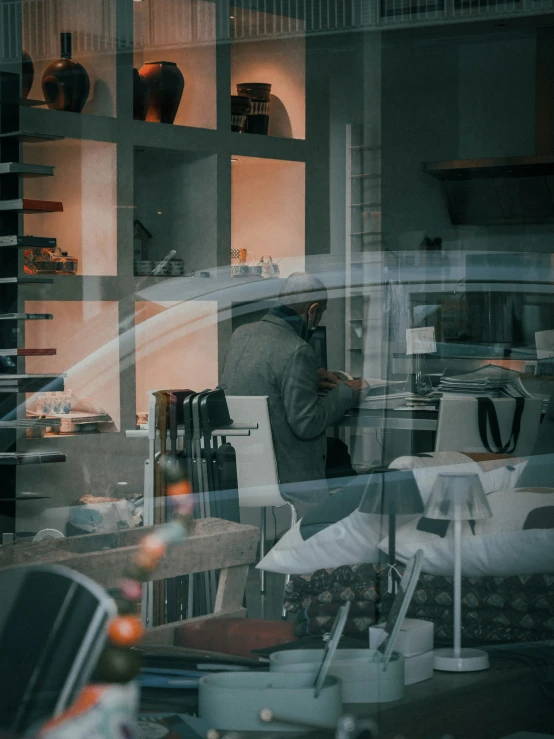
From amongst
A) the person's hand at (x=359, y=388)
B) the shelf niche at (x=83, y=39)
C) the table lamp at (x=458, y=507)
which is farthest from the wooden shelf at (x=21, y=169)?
the table lamp at (x=458, y=507)

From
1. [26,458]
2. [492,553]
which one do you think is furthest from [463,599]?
[26,458]

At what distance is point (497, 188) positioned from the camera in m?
2.51

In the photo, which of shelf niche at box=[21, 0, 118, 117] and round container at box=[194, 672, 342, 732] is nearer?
round container at box=[194, 672, 342, 732]

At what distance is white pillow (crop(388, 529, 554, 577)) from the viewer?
1.18 m

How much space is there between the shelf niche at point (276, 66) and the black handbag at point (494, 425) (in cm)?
72

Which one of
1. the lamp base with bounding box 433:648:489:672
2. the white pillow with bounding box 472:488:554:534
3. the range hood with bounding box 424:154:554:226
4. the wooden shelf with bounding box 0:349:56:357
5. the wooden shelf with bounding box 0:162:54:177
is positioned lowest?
the lamp base with bounding box 433:648:489:672

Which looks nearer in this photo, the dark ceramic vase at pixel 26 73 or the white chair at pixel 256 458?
the white chair at pixel 256 458

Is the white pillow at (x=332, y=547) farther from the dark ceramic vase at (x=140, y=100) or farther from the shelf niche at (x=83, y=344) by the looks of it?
the dark ceramic vase at (x=140, y=100)

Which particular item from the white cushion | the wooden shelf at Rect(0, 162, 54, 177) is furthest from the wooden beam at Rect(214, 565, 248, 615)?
the wooden shelf at Rect(0, 162, 54, 177)

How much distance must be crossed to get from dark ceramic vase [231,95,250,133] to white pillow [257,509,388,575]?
1239 mm

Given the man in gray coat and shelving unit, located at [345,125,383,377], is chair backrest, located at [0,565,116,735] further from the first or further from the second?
shelving unit, located at [345,125,383,377]

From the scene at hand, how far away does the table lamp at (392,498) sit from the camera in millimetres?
1196

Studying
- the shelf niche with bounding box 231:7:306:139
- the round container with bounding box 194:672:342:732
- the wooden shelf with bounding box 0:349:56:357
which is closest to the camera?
the round container with bounding box 194:672:342:732

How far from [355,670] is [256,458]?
2.91 feet
